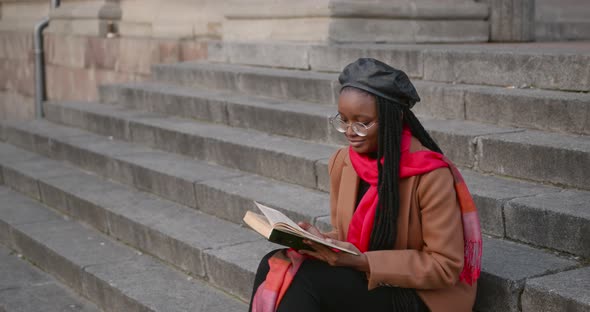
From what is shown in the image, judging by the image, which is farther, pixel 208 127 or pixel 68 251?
pixel 208 127

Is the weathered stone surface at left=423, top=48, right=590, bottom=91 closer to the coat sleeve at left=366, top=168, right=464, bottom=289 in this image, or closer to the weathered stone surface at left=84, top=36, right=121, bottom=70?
the coat sleeve at left=366, top=168, right=464, bottom=289

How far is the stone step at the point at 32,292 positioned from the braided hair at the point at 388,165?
255 centimetres

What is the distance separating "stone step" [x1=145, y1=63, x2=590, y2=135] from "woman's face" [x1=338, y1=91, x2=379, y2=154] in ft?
5.98

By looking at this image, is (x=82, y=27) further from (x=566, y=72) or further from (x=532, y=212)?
(x=532, y=212)

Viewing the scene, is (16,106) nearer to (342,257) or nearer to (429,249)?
(342,257)

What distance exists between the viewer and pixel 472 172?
4859 mm

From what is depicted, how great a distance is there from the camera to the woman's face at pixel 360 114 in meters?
3.29

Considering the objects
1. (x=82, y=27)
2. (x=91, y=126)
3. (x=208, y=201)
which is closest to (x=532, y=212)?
(x=208, y=201)

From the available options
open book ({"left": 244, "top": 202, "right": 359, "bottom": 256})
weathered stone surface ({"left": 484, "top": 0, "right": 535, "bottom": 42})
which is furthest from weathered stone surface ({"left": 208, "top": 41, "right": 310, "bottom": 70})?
open book ({"left": 244, "top": 202, "right": 359, "bottom": 256})

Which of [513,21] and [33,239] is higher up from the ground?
[513,21]

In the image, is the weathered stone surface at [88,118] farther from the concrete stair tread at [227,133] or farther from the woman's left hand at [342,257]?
the woman's left hand at [342,257]

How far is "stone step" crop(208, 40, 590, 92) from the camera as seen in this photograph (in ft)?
17.3

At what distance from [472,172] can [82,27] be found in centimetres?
736

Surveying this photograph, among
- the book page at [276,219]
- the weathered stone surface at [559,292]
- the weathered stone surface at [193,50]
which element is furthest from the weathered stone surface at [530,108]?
the weathered stone surface at [193,50]
